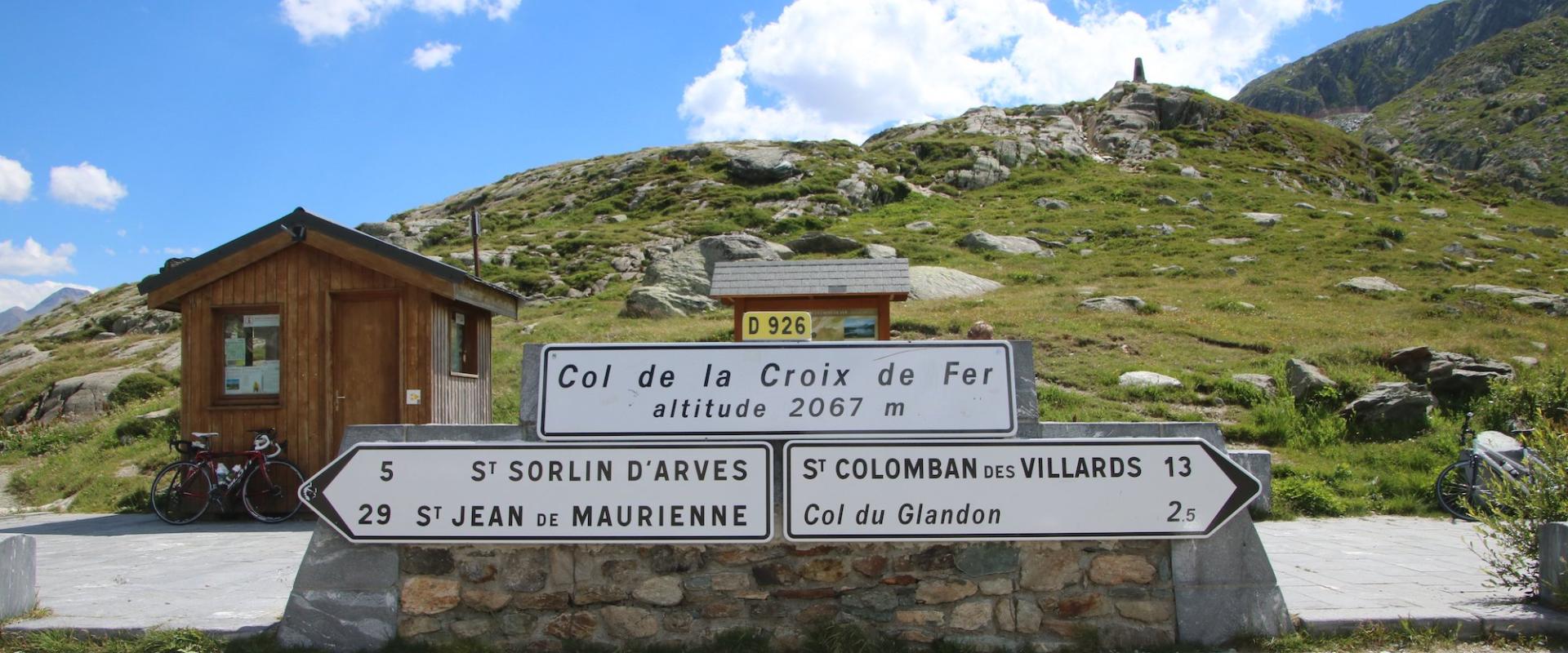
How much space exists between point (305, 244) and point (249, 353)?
4.76 ft

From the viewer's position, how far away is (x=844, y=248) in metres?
30.2

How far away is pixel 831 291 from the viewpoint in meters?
12.2

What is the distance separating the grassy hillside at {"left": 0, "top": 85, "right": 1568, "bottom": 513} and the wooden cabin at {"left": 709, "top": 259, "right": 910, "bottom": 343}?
2.90 m

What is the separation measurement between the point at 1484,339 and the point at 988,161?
112ft

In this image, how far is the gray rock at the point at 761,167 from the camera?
156ft

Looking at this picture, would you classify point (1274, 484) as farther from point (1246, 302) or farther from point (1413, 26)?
point (1413, 26)

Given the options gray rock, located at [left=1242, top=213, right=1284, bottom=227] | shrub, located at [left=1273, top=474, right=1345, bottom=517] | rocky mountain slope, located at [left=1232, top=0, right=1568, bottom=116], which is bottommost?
shrub, located at [left=1273, top=474, right=1345, bottom=517]

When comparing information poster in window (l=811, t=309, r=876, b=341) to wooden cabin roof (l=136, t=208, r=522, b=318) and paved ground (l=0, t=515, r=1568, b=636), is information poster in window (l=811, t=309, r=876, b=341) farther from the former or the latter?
paved ground (l=0, t=515, r=1568, b=636)

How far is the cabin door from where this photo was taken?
389 inches

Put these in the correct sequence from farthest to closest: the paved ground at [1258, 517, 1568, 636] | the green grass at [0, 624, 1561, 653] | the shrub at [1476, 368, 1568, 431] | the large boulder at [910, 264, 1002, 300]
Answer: the large boulder at [910, 264, 1002, 300] → the shrub at [1476, 368, 1568, 431] → the paved ground at [1258, 517, 1568, 636] → the green grass at [0, 624, 1561, 653]

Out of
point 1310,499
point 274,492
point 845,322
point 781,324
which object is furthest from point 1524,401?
point 274,492

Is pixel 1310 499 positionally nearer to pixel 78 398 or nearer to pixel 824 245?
pixel 78 398

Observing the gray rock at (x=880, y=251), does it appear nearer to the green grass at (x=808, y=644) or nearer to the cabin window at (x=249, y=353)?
the cabin window at (x=249, y=353)

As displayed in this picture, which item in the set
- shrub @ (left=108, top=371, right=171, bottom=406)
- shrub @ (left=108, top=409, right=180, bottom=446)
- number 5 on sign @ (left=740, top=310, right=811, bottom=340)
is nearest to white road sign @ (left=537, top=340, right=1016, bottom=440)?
number 5 on sign @ (left=740, top=310, right=811, bottom=340)
